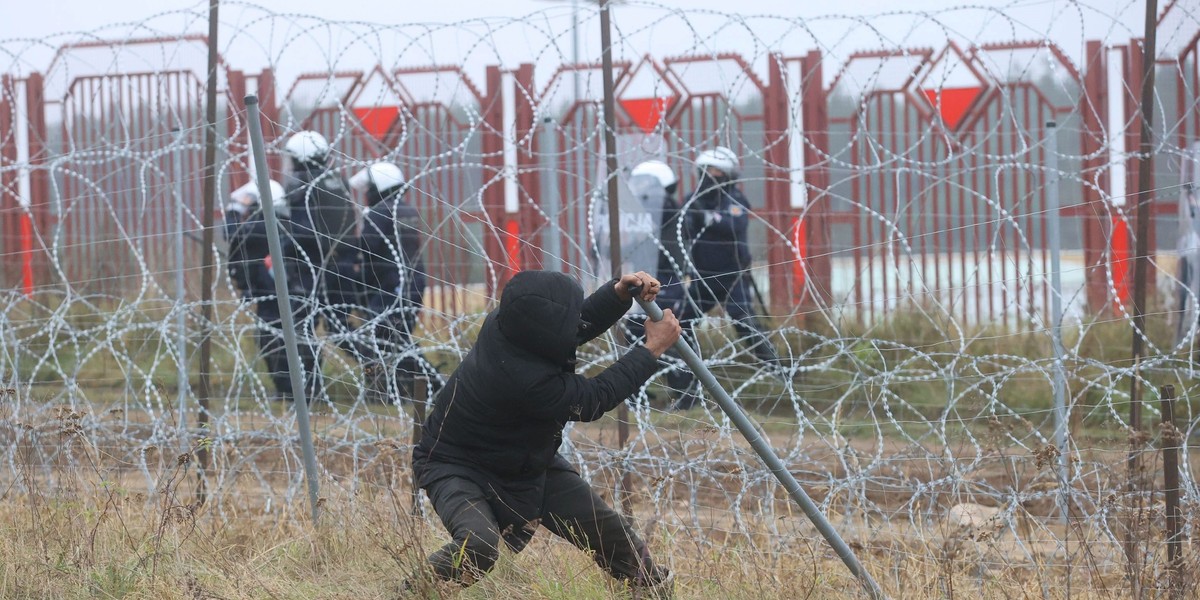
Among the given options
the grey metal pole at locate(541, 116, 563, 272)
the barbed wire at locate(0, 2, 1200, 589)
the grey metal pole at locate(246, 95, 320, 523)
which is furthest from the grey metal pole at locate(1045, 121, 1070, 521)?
the grey metal pole at locate(246, 95, 320, 523)

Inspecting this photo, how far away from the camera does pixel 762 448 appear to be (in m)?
3.51

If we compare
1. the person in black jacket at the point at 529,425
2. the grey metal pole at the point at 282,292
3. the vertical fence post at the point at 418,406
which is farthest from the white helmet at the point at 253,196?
the person in black jacket at the point at 529,425

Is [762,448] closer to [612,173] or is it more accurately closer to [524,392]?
[524,392]

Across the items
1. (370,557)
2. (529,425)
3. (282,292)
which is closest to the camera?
(529,425)

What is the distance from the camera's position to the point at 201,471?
5.17 m

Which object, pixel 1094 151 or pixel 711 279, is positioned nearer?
pixel 711 279

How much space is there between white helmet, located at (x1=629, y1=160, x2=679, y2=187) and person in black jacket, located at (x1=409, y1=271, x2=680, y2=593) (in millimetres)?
5176

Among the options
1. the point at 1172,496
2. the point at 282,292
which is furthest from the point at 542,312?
the point at 1172,496

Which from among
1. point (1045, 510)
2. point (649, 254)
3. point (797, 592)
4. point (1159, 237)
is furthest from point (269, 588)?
point (1159, 237)

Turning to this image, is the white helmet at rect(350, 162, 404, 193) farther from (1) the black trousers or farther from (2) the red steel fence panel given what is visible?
(1) the black trousers

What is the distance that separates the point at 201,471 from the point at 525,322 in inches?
86.3

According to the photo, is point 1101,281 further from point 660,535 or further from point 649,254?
point 660,535

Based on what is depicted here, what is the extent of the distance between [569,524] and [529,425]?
1.14 feet

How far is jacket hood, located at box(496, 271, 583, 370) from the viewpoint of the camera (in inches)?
138
